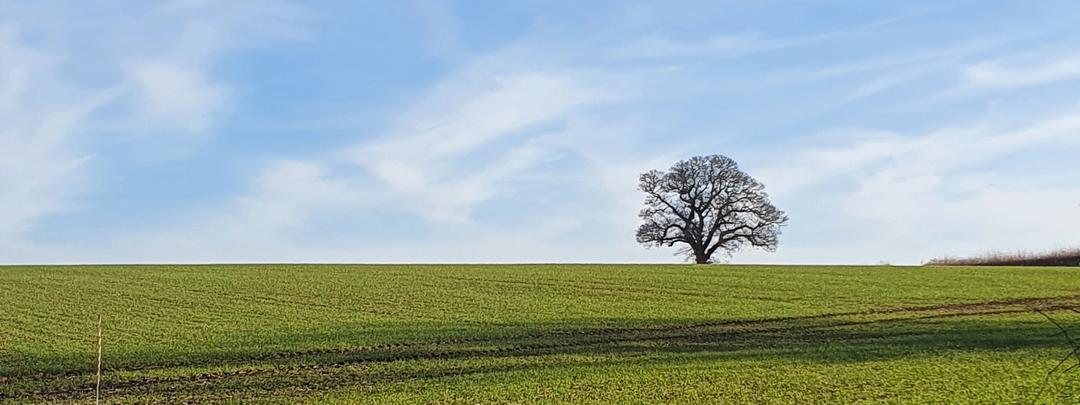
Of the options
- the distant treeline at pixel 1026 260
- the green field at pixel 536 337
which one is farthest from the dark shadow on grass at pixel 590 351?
the distant treeline at pixel 1026 260

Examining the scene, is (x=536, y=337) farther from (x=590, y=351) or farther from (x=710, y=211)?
(x=710, y=211)

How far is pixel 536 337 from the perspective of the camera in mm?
20250

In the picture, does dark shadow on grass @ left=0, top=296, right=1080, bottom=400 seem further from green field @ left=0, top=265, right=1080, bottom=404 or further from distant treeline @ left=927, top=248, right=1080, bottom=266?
distant treeline @ left=927, top=248, right=1080, bottom=266

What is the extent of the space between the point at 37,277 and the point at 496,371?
25.2 m

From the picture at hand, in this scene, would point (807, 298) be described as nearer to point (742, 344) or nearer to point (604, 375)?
point (742, 344)

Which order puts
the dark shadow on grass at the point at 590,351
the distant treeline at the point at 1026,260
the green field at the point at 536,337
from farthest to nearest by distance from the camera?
the distant treeline at the point at 1026,260
the dark shadow on grass at the point at 590,351
the green field at the point at 536,337

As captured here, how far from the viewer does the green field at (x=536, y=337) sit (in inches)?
564

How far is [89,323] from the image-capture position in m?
23.3

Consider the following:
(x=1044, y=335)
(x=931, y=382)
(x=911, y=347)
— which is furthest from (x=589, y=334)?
(x=1044, y=335)

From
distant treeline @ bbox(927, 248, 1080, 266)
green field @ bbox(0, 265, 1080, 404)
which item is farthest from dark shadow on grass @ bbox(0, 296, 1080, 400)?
distant treeline @ bbox(927, 248, 1080, 266)

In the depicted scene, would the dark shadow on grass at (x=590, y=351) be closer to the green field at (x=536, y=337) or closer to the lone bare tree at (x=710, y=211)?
the green field at (x=536, y=337)

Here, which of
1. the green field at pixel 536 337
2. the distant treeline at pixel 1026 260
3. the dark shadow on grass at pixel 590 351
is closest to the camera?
the green field at pixel 536 337

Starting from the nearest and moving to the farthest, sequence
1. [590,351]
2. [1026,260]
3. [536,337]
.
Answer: [590,351], [536,337], [1026,260]

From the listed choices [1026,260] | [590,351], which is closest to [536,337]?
[590,351]
